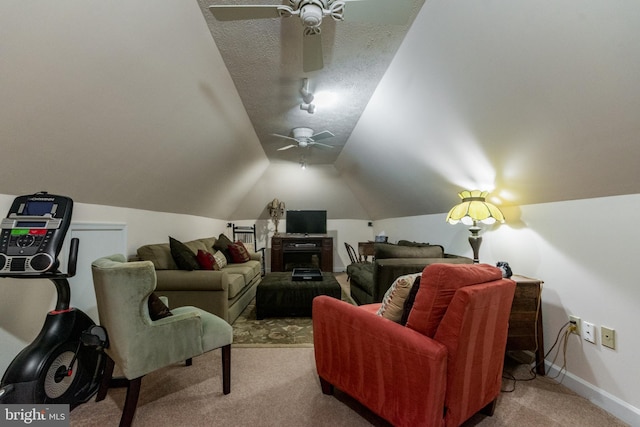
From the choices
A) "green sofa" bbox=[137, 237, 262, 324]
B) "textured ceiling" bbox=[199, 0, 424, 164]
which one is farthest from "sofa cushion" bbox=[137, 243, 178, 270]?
"textured ceiling" bbox=[199, 0, 424, 164]

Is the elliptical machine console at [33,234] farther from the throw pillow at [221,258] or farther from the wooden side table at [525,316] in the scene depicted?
the wooden side table at [525,316]

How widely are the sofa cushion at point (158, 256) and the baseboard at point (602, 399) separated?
3.67m

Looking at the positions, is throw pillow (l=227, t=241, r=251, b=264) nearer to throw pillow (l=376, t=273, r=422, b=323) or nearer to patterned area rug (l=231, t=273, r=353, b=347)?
patterned area rug (l=231, t=273, r=353, b=347)

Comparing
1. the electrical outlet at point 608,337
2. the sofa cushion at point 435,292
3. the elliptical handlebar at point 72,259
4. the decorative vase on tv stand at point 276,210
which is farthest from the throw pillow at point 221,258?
the electrical outlet at point 608,337

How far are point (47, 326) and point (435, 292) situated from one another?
2.19 m

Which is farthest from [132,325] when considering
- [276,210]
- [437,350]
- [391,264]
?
[276,210]

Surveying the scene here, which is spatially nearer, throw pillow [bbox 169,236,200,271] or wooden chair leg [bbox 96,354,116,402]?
wooden chair leg [bbox 96,354,116,402]

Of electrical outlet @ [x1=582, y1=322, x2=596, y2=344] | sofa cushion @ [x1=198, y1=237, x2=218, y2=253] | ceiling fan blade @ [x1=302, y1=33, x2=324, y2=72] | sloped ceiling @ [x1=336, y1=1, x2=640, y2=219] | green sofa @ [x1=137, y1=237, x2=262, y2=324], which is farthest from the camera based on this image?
sofa cushion @ [x1=198, y1=237, x2=218, y2=253]

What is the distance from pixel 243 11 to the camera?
54.4 inches

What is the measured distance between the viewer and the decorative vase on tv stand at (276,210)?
622 centimetres

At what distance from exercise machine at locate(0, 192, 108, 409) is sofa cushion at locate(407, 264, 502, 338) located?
1.79m

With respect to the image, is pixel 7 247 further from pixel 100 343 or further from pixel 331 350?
pixel 331 350

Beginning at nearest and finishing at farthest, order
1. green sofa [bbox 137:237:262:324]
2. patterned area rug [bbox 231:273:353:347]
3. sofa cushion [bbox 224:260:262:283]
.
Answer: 1. patterned area rug [bbox 231:273:353:347]
2. green sofa [bbox 137:237:262:324]
3. sofa cushion [bbox 224:260:262:283]

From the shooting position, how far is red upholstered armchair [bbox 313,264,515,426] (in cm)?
131
